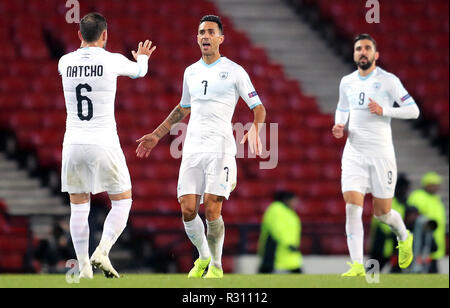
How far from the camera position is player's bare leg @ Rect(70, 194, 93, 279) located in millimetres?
8977

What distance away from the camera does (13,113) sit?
17.0 metres

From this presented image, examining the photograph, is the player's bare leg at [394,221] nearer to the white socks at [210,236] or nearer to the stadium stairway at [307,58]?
the white socks at [210,236]

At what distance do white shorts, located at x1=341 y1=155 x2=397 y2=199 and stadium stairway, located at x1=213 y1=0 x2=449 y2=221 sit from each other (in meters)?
7.93

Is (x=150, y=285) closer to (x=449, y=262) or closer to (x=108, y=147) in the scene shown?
(x=108, y=147)

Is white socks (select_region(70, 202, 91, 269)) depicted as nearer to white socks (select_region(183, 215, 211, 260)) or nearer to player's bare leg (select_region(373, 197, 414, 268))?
white socks (select_region(183, 215, 211, 260))

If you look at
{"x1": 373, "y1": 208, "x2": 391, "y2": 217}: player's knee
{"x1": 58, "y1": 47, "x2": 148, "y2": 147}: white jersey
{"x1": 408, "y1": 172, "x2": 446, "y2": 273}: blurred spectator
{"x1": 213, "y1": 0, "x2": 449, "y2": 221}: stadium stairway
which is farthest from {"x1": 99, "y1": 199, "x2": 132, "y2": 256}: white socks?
{"x1": 213, "y1": 0, "x2": 449, "y2": 221}: stadium stairway

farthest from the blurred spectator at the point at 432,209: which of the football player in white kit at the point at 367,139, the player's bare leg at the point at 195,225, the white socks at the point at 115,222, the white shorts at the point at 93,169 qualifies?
the white shorts at the point at 93,169

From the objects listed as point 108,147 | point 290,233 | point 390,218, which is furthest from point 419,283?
point 290,233

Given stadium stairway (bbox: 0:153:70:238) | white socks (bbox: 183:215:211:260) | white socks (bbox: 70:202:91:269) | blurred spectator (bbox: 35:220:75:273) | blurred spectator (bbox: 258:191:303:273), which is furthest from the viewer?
stadium stairway (bbox: 0:153:70:238)

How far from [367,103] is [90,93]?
9.35ft

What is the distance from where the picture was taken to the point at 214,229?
9414 millimetres

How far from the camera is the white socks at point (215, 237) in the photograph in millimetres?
9398

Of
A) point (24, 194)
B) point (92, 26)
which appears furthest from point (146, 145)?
point (24, 194)
